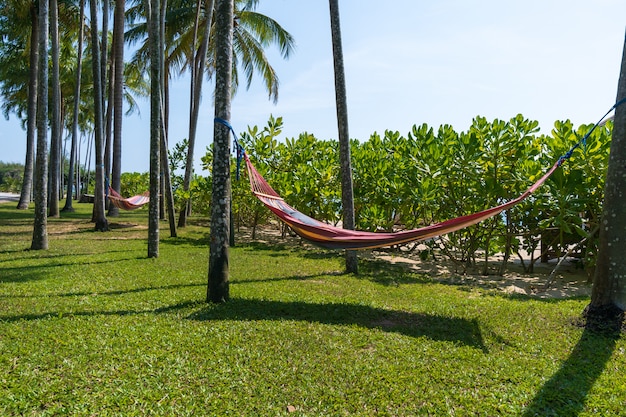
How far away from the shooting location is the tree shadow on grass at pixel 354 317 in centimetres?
323

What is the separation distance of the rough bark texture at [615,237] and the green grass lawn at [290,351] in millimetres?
234

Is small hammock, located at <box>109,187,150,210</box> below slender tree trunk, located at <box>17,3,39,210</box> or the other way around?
below

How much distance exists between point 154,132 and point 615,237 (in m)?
5.37

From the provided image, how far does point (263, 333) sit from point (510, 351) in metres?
1.62

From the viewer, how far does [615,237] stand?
3.17 metres

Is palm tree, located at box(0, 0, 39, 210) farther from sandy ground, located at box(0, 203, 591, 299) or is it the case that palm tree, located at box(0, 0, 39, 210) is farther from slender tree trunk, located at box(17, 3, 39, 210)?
sandy ground, located at box(0, 203, 591, 299)

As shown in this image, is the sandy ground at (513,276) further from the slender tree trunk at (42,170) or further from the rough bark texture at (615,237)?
the slender tree trunk at (42,170)

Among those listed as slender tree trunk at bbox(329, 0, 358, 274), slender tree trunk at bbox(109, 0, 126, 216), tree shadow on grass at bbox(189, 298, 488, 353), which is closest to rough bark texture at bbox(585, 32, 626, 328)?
tree shadow on grass at bbox(189, 298, 488, 353)

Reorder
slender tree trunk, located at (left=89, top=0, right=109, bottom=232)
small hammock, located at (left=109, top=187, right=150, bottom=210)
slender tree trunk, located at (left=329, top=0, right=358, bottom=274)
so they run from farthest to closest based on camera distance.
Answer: small hammock, located at (left=109, top=187, right=150, bottom=210) → slender tree trunk, located at (left=89, top=0, right=109, bottom=232) → slender tree trunk, located at (left=329, top=0, right=358, bottom=274)

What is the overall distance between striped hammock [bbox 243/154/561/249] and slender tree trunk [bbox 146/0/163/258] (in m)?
2.03

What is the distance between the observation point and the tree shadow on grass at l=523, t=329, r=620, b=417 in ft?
7.19

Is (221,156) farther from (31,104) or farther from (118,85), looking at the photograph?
(31,104)

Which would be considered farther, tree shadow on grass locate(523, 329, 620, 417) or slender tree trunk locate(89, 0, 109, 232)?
slender tree trunk locate(89, 0, 109, 232)

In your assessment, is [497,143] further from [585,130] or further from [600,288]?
[600,288]
